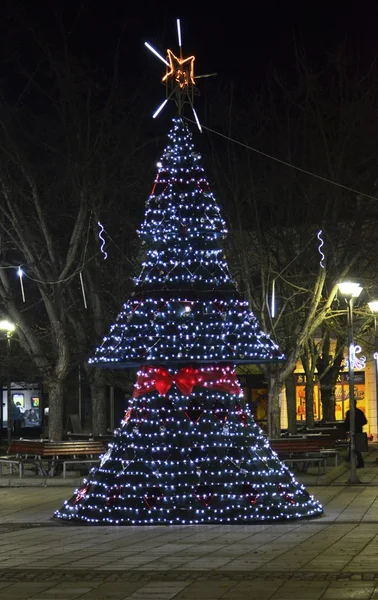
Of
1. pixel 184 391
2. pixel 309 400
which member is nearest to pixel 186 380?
pixel 184 391

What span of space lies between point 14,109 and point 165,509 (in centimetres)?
1522

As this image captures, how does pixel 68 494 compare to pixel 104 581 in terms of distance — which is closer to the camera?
pixel 104 581

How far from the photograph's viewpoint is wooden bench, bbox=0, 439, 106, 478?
2864 centimetres

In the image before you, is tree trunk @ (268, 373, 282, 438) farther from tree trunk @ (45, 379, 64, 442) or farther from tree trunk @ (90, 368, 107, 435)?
tree trunk @ (45, 379, 64, 442)

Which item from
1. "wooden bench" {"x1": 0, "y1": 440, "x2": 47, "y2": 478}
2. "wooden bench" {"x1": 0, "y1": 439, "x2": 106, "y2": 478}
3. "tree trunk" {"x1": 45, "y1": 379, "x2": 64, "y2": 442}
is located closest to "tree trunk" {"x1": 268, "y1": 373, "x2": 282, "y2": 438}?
"wooden bench" {"x1": 0, "y1": 439, "x2": 106, "y2": 478}

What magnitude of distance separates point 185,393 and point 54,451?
10.2m

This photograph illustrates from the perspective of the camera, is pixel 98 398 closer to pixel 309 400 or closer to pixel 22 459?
pixel 22 459

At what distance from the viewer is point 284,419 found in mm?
53875

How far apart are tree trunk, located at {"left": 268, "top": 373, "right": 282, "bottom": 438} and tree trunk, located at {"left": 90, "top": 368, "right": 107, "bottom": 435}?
479 centimetres

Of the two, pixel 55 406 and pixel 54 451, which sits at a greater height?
pixel 55 406

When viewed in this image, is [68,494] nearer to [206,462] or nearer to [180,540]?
[206,462]

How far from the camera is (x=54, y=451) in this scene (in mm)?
28703

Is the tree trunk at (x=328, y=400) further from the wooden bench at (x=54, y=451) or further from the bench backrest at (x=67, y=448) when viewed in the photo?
the bench backrest at (x=67, y=448)

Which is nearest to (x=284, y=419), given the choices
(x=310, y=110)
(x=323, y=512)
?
(x=310, y=110)
